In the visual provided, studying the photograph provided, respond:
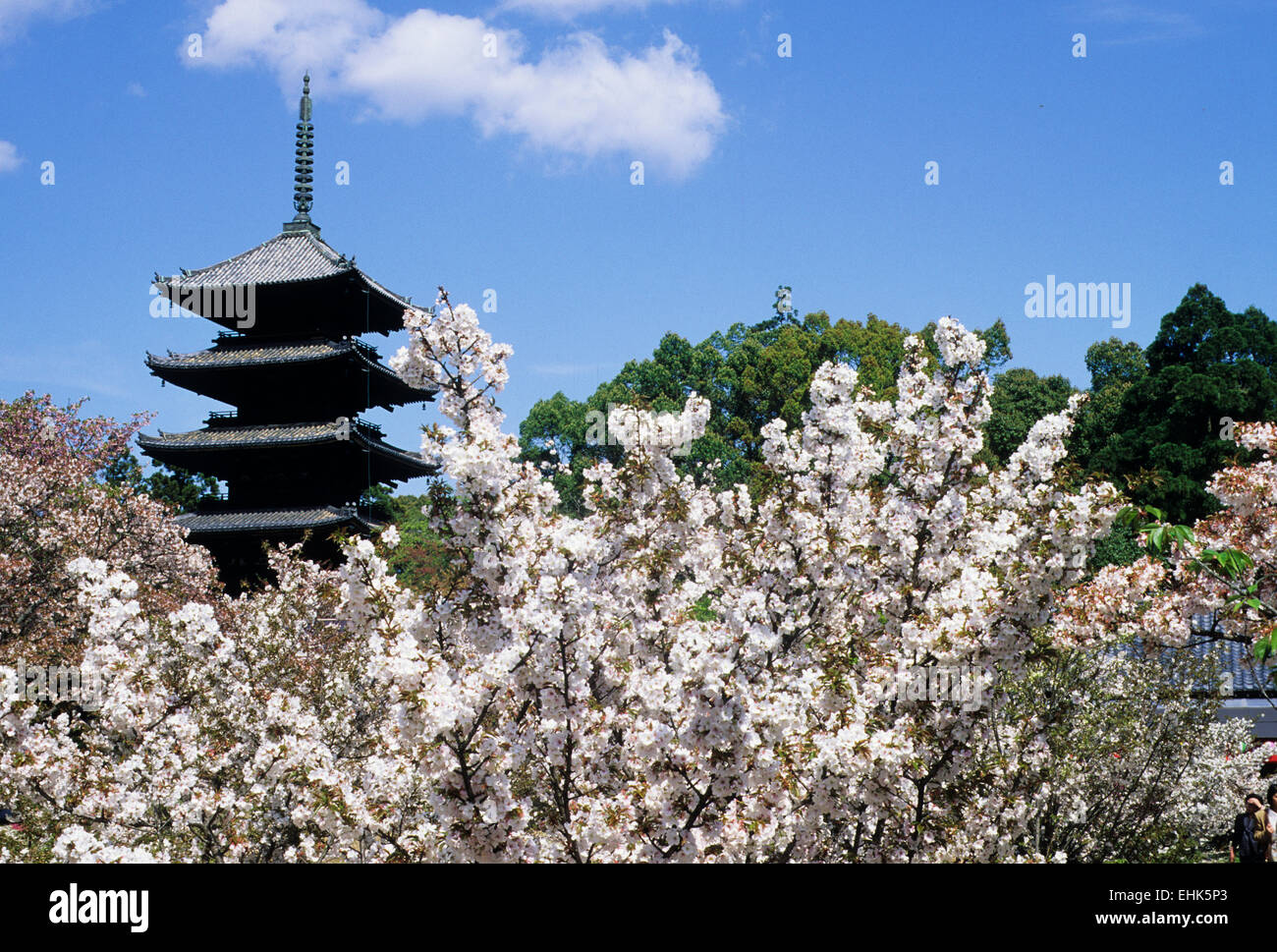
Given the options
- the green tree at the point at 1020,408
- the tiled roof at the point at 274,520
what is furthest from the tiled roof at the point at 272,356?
the green tree at the point at 1020,408

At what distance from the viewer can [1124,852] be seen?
11.8 metres

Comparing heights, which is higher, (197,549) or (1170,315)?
(1170,315)

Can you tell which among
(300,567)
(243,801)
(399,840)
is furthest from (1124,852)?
(300,567)

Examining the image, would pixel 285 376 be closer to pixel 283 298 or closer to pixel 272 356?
pixel 272 356

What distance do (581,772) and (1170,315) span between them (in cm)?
3849

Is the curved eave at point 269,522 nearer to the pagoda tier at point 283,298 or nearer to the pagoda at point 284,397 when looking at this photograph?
the pagoda at point 284,397

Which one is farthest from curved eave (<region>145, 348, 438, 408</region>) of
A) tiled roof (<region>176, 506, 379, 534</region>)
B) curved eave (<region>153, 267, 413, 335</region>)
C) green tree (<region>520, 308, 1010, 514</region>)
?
green tree (<region>520, 308, 1010, 514</region>)

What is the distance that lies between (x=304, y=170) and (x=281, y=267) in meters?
4.27

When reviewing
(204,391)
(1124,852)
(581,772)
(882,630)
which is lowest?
(1124,852)

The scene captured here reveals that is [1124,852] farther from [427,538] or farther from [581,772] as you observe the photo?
[427,538]

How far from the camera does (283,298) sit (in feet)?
112

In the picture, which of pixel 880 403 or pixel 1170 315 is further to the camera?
pixel 1170 315

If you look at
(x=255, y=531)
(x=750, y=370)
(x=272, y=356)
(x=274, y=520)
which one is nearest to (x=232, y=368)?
(x=272, y=356)

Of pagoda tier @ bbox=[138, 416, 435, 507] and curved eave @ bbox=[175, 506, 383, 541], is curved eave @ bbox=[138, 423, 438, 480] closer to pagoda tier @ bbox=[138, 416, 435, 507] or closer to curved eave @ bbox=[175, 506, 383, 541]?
pagoda tier @ bbox=[138, 416, 435, 507]
